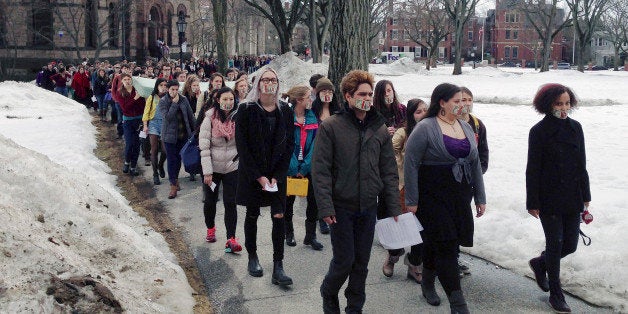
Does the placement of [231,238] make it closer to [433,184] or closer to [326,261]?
[326,261]

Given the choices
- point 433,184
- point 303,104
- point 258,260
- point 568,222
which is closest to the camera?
point 433,184

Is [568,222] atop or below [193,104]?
below

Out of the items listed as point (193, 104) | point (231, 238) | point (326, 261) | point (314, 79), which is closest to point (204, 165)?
point (231, 238)

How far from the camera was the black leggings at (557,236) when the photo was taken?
513 cm

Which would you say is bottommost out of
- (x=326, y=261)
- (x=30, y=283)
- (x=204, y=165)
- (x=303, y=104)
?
(x=326, y=261)

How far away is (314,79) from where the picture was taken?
28.6ft

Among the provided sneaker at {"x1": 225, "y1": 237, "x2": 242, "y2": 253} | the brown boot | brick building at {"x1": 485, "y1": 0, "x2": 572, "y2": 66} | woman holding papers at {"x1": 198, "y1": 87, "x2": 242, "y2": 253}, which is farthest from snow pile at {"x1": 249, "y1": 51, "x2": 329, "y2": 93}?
brick building at {"x1": 485, "y1": 0, "x2": 572, "y2": 66}

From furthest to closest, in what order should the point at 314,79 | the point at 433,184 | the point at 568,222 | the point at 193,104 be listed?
the point at 193,104
the point at 314,79
the point at 568,222
the point at 433,184

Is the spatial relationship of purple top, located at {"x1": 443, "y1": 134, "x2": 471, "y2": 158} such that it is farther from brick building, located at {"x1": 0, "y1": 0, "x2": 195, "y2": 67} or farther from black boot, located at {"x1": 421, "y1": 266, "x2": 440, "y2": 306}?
brick building, located at {"x1": 0, "y1": 0, "x2": 195, "y2": 67}

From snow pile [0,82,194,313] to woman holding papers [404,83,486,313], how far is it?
2017mm

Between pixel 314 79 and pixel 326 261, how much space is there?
10.3 feet

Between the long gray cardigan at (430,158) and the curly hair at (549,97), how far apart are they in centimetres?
78

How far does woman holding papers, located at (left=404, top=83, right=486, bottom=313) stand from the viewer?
473cm

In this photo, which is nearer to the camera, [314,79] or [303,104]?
[303,104]
